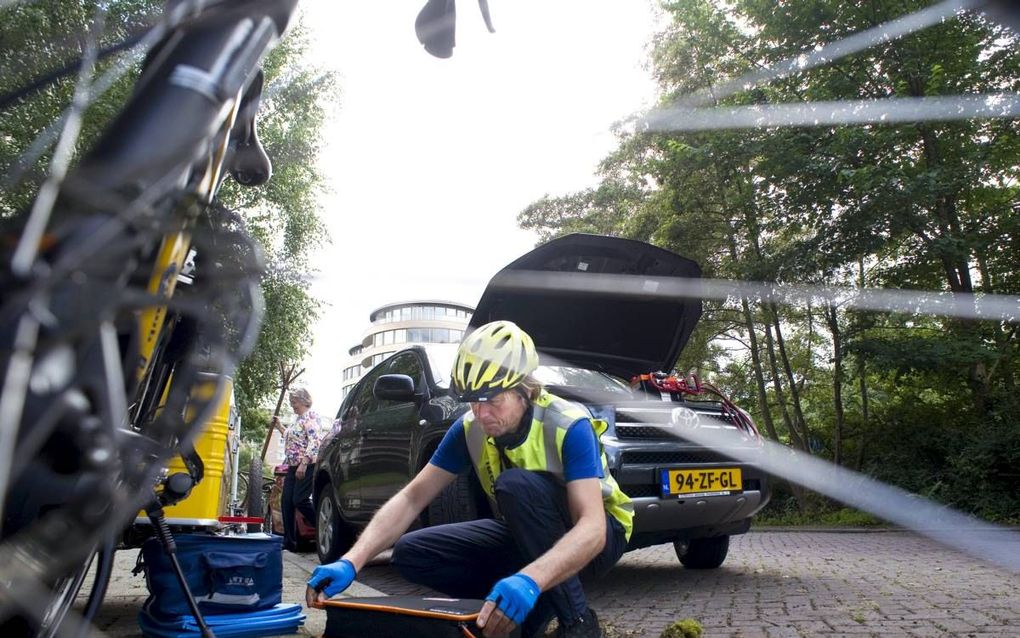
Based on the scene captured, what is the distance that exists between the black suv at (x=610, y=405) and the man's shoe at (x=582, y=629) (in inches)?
73.1

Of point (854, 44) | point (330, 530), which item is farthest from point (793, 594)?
point (854, 44)

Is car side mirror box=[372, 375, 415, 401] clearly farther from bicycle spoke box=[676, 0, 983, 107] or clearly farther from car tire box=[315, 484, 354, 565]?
bicycle spoke box=[676, 0, 983, 107]

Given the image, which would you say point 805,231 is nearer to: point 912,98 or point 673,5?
point 912,98

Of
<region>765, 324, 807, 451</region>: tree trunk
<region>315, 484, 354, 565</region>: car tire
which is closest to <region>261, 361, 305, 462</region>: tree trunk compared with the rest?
<region>315, 484, 354, 565</region>: car tire

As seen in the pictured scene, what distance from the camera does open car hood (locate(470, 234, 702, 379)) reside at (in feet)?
17.8

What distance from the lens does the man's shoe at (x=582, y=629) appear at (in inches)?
105

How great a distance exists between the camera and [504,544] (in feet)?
10.3

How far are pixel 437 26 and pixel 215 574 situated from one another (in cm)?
284

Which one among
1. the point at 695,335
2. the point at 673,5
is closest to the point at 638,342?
the point at 673,5

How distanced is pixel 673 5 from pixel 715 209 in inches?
155

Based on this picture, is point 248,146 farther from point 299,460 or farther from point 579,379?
point 299,460

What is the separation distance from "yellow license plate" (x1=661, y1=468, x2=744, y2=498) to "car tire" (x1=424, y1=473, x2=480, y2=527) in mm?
1143

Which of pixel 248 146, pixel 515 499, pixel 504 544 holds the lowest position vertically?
pixel 504 544

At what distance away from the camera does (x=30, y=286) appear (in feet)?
3.00
